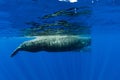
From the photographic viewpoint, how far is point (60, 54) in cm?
3906

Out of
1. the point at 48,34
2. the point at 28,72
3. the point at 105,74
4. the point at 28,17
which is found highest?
the point at 28,17

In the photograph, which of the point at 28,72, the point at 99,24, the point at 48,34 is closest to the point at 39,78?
the point at 28,72

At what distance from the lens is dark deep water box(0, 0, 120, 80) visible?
42.8ft

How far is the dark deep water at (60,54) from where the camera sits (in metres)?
13.1

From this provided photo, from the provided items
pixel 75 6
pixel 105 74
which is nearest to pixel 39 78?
pixel 105 74

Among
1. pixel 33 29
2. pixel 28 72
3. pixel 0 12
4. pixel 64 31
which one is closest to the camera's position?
pixel 0 12

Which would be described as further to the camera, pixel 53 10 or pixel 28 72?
pixel 28 72

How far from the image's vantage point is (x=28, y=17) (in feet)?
48.4

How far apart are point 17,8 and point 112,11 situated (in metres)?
5.28

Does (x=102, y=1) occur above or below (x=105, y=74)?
above

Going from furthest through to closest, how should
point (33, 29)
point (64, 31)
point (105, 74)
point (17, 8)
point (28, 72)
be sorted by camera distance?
1. point (105, 74)
2. point (28, 72)
3. point (64, 31)
4. point (33, 29)
5. point (17, 8)

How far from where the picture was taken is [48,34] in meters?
20.0

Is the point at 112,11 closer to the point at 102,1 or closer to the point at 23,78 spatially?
the point at 102,1

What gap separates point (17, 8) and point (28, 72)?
23.9 m
